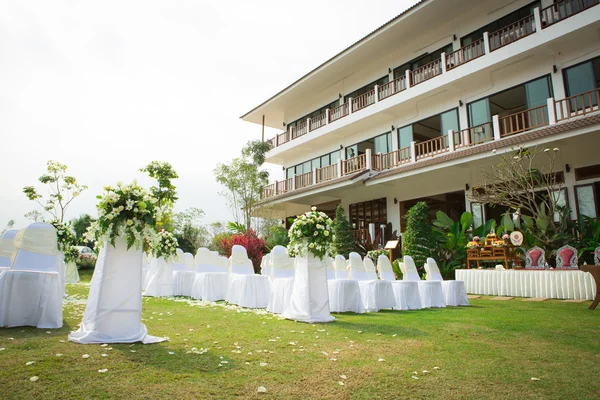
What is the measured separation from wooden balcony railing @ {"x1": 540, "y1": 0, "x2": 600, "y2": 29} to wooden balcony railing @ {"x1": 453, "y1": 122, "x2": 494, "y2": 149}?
343 cm

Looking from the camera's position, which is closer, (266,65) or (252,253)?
(266,65)

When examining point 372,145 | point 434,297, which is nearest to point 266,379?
point 434,297

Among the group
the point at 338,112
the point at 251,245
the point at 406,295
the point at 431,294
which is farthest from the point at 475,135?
the point at 251,245

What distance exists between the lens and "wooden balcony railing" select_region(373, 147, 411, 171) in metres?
15.7

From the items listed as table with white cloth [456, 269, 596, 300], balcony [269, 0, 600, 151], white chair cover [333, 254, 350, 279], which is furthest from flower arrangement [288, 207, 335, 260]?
balcony [269, 0, 600, 151]

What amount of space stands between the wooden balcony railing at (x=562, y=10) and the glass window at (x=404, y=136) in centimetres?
599

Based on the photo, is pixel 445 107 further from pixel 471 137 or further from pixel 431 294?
pixel 431 294

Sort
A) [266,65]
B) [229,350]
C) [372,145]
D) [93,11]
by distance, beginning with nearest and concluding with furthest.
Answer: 1. [229,350]
2. [93,11]
3. [266,65]
4. [372,145]

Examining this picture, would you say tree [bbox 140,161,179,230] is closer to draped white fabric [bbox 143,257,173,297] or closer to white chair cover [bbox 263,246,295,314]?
draped white fabric [bbox 143,257,173,297]

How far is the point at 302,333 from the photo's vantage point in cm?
469

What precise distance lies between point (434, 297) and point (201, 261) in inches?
221

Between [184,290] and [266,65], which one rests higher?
[266,65]

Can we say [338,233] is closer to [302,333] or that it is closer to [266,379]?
[302,333]

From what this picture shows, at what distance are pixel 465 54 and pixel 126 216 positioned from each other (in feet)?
47.2
